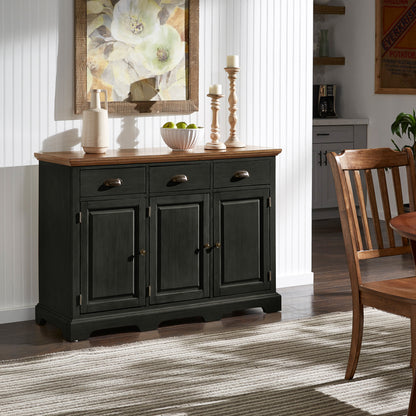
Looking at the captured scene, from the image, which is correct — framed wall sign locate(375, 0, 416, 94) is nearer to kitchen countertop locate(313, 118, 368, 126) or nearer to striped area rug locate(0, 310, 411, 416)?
kitchen countertop locate(313, 118, 368, 126)

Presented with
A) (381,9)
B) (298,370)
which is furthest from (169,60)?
(381,9)

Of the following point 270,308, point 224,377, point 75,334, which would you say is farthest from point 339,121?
point 224,377

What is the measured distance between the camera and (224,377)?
323 cm

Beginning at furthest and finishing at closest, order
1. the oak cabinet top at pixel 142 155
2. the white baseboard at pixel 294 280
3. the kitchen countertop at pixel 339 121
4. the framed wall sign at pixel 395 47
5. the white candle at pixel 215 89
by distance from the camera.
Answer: the kitchen countertop at pixel 339 121 → the framed wall sign at pixel 395 47 → the white baseboard at pixel 294 280 → the white candle at pixel 215 89 → the oak cabinet top at pixel 142 155

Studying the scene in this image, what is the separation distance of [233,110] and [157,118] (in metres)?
0.40

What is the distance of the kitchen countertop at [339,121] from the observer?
23.4 feet

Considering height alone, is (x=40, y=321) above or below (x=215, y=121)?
below

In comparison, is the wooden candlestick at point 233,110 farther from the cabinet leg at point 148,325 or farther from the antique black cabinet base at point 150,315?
the cabinet leg at point 148,325

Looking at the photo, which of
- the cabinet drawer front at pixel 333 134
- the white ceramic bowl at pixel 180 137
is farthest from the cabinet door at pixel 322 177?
the white ceramic bowl at pixel 180 137

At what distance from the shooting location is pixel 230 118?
429cm

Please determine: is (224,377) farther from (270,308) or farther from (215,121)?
(215,121)

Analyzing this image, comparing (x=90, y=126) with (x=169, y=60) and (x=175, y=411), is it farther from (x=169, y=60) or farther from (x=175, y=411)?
(x=175, y=411)

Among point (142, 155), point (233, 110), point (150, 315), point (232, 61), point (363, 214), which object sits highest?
point (232, 61)

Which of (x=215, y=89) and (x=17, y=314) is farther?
(x=215, y=89)
